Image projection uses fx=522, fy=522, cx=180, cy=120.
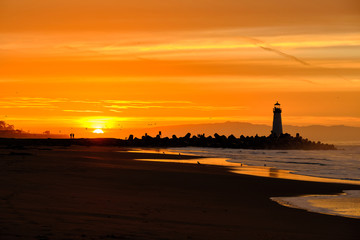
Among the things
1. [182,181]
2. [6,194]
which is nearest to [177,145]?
[182,181]

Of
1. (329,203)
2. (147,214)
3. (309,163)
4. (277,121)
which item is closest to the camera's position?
(147,214)

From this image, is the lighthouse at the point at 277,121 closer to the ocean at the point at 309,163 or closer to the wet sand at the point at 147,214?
the ocean at the point at 309,163

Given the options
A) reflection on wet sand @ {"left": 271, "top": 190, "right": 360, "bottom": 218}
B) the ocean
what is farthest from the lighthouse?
reflection on wet sand @ {"left": 271, "top": 190, "right": 360, "bottom": 218}

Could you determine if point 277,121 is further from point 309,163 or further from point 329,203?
point 329,203

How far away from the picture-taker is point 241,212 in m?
12.5

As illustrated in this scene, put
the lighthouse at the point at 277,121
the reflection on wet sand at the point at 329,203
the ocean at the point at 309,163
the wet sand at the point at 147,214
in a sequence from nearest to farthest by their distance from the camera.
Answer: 1. the wet sand at the point at 147,214
2. the reflection on wet sand at the point at 329,203
3. the ocean at the point at 309,163
4. the lighthouse at the point at 277,121

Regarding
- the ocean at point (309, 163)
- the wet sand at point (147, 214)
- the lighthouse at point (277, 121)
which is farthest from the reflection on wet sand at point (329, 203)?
the lighthouse at point (277, 121)

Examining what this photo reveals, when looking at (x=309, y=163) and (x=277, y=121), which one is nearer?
(x=309, y=163)

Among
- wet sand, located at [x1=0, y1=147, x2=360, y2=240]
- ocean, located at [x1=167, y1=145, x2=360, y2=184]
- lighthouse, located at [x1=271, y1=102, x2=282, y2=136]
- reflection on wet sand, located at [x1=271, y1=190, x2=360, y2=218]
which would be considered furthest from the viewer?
lighthouse, located at [x1=271, y1=102, x2=282, y2=136]

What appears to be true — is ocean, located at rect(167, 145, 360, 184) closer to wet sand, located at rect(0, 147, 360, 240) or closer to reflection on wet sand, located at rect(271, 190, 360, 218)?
reflection on wet sand, located at rect(271, 190, 360, 218)

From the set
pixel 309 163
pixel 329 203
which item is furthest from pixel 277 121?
pixel 329 203

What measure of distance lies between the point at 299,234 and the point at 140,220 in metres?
3.07

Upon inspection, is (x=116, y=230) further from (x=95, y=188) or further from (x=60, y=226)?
(x=95, y=188)

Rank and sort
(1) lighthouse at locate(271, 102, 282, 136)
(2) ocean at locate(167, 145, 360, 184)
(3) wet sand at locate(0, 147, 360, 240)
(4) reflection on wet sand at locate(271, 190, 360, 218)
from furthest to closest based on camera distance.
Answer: (1) lighthouse at locate(271, 102, 282, 136) < (2) ocean at locate(167, 145, 360, 184) < (4) reflection on wet sand at locate(271, 190, 360, 218) < (3) wet sand at locate(0, 147, 360, 240)
